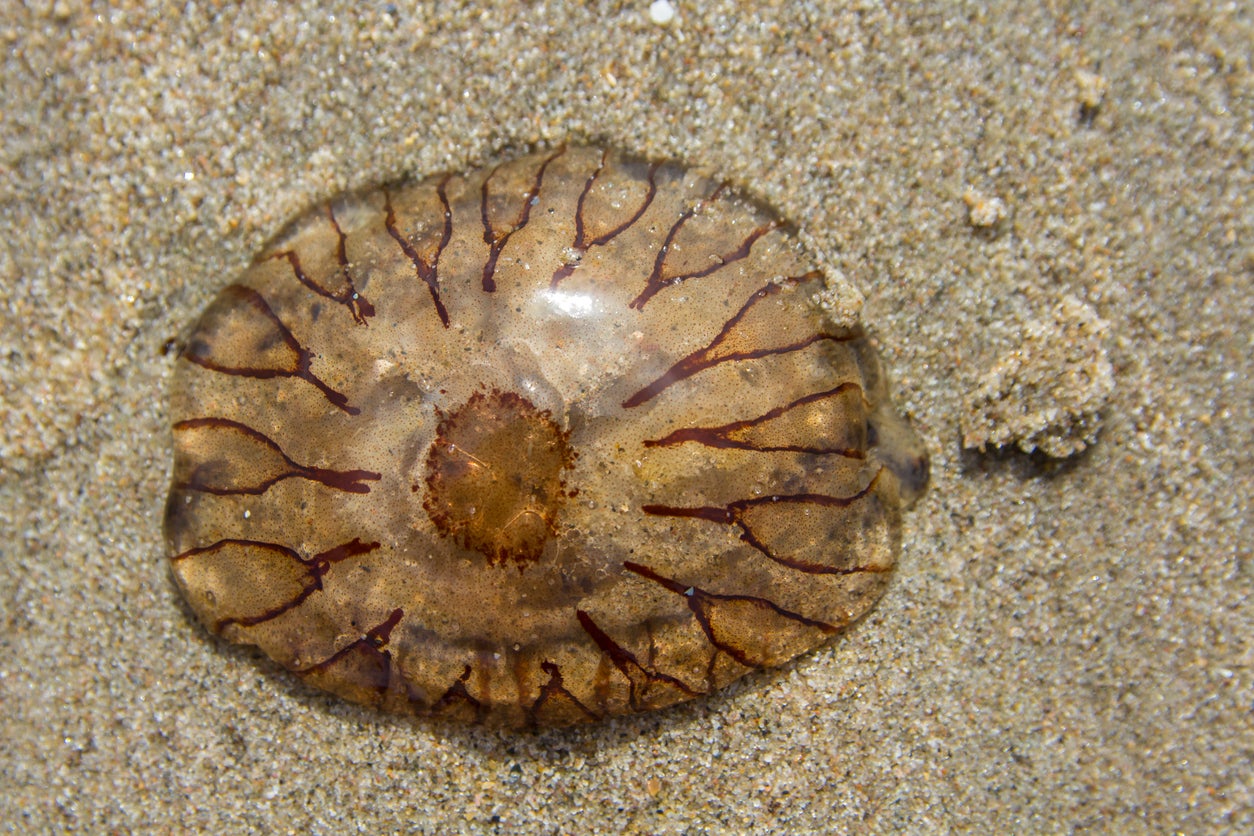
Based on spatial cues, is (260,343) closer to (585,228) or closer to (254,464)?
(254,464)

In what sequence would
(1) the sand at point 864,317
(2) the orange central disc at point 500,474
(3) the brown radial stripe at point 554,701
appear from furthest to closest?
(1) the sand at point 864,317, (3) the brown radial stripe at point 554,701, (2) the orange central disc at point 500,474

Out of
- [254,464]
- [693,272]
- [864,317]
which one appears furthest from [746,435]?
[254,464]

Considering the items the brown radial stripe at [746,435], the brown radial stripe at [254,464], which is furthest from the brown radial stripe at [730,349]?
the brown radial stripe at [254,464]

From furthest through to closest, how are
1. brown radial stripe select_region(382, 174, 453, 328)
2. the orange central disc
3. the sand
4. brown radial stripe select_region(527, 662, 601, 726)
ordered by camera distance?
the sand < brown radial stripe select_region(527, 662, 601, 726) < brown radial stripe select_region(382, 174, 453, 328) < the orange central disc

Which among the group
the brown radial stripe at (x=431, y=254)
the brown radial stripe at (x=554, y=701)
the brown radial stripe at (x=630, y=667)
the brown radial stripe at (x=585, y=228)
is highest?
the brown radial stripe at (x=585, y=228)

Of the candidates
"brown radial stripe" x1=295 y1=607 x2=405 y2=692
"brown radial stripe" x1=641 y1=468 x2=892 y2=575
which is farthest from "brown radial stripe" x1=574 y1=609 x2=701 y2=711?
"brown radial stripe" x1=295 y1=607 x2=405 y2=692

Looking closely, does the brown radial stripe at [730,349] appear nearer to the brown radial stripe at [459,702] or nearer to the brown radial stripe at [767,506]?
the brown radial stripe at [767,506]

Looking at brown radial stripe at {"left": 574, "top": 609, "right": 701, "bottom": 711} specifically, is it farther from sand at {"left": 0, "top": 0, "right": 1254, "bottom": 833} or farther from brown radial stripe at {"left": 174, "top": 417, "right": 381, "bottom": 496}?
brown radial stripe at {"left": 174, "top": 417, "right": 381, "bottom": 496}
